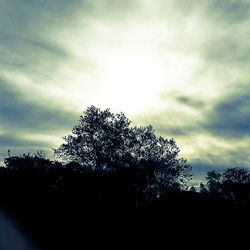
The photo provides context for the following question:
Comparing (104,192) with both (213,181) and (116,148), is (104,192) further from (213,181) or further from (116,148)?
(213,181)

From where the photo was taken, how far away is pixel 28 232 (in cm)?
2469

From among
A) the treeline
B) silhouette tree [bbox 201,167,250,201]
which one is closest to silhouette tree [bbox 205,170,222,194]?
silhouette tree [bbox 201,167,250,201]

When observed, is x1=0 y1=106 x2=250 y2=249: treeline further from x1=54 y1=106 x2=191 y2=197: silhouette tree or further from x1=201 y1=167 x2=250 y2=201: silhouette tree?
x1=201 y1=167 x2=250 y2=201: silhouette tree

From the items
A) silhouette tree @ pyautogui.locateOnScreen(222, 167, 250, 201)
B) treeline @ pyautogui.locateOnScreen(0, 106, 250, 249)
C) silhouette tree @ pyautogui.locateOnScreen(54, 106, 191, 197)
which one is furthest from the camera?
silhouette tree @ pyautogui.locateOnScreen(222, 167, 250, 201)

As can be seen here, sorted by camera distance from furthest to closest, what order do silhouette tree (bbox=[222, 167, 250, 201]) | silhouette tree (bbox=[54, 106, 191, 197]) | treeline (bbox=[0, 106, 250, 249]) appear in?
silhouette tree (bbox=[222, 167, 250, 201])
silhouette tree (bbox=[54, 106, 191, 197])
treeline (bbox=[0, 106, 250, 249])

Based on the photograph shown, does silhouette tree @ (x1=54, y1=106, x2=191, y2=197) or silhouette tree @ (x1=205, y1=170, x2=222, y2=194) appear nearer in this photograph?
silhouette tree @ (x1=54, y1=106, x2=191, y2=197)

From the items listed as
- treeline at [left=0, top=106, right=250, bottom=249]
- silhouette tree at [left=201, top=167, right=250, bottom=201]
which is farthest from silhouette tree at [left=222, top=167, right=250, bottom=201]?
treeline at [left=0, top=106, right=250, bottom=249]

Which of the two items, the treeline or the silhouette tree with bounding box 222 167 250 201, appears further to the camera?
the silhouette tree with bounding box 222 167 250 201

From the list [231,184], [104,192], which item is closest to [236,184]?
[231,184]

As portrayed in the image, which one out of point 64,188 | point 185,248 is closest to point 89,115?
point 64,188

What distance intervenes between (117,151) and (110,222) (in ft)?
51.7

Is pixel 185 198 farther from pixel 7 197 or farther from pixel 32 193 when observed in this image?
pixel 7 197

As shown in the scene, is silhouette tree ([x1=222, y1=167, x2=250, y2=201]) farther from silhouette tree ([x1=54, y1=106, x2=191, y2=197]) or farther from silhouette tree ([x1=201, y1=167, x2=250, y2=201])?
silhouette tree ([x1=54, y1=106, x2=191, y2=197])

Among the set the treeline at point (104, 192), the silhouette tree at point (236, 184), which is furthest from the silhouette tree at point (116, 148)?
the silhouette tree at point (236, 184)
